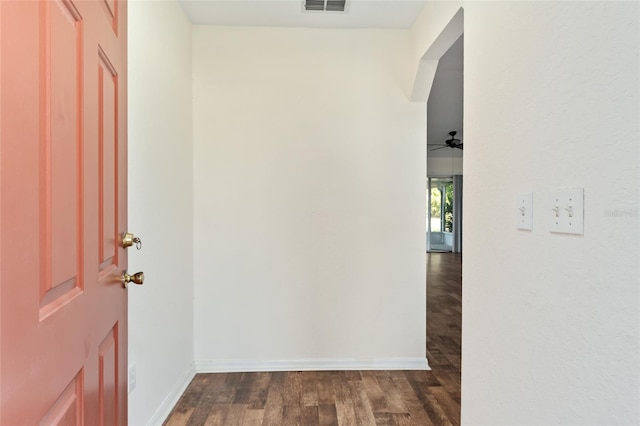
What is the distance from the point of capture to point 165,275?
6.97ft

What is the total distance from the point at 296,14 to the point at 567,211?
2.31 metres

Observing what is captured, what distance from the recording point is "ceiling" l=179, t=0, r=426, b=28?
94.2 inches

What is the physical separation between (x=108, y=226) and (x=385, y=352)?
7.65 ft

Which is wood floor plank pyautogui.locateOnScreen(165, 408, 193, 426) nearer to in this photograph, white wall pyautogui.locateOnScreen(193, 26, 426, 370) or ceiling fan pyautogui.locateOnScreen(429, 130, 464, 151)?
white wall pyautogui.locateOnScreen(193, 26, 426, 370)

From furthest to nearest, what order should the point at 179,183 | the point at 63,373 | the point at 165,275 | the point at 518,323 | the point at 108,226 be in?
the point at 179,183
the point at 165,275
the point at 518,323
the point at 108,226
the point at 63,373

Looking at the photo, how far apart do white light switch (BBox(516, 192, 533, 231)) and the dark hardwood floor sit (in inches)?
58.2

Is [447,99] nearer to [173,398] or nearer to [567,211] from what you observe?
[567,211]

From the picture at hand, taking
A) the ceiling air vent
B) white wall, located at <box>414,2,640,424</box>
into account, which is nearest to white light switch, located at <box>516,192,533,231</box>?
white wall, located at <box>414,2,640,424</box>

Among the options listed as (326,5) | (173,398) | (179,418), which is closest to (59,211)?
(179,418)

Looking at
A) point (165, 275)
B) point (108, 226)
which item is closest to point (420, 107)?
point (165, 275)

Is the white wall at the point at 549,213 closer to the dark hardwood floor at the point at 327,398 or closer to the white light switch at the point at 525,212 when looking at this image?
the white light switch at the point at 525,212

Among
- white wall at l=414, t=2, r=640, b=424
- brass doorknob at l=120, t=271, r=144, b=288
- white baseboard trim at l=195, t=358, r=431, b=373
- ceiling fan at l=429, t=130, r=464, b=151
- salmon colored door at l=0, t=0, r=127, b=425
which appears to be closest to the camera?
salmon colored door at l=0, t=0, r=127, b=425

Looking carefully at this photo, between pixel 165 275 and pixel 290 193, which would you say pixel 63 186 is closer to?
pixel 165 275

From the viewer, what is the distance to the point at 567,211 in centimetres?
94
